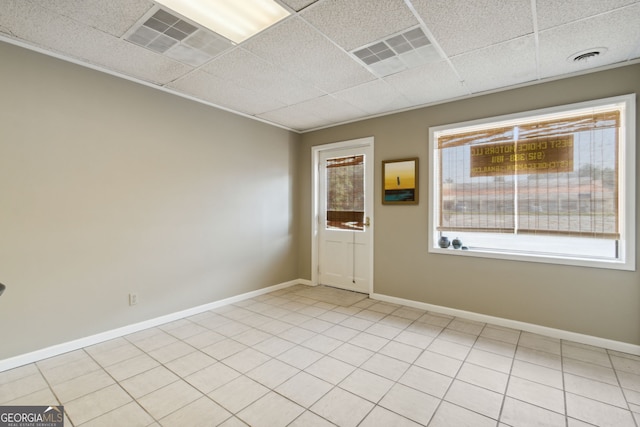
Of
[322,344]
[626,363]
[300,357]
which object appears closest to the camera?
[626,363]

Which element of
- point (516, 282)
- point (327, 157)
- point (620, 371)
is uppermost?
point (327, 157)

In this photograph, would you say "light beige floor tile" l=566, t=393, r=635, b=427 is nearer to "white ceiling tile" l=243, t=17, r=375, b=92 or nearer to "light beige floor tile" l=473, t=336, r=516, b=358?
"light beige floor tile" l=473, t=336, r=516, b=358

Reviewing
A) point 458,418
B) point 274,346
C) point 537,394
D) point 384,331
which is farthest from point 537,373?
point 274,346

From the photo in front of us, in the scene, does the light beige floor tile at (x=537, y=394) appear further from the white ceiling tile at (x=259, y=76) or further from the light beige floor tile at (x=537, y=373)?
the white ceiling tile at (x=259, y=76)

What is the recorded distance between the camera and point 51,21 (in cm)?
221

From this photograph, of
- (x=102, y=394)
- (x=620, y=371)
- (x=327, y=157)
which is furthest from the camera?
(x=327, y=157)

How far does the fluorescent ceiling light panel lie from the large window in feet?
8.33

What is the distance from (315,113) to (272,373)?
10.9 ft

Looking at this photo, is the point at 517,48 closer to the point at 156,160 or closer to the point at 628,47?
the point at 628,47

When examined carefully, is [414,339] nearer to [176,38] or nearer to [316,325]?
[316,325]

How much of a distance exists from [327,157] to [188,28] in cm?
304

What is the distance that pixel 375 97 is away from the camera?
368 cm

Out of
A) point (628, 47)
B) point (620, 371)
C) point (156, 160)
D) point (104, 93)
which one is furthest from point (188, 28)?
point (620, 371)

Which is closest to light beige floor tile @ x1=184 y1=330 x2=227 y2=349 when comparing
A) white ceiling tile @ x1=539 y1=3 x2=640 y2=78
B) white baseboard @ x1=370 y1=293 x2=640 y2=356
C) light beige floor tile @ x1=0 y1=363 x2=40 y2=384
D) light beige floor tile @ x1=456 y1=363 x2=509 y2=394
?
light beige floor tile @ x1=0 y1=363 x2=40 y2=384
